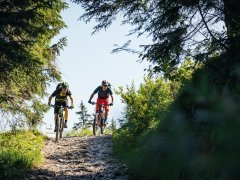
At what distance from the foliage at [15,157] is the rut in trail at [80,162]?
277 mm

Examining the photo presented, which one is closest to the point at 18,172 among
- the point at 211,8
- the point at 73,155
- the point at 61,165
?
the point at 61,165

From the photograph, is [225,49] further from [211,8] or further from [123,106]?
[123,106]

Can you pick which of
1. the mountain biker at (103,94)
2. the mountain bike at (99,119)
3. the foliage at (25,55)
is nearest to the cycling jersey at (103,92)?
the mountain biker at (103,94)

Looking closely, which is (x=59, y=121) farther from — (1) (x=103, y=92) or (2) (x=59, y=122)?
(1) (x=103, y=92)

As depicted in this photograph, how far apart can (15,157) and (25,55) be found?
2.71 meters

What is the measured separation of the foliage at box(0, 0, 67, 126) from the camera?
8.89 metres

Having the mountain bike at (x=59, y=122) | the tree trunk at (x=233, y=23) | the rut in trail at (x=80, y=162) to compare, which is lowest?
the rut in trail at (x=80, y=162)

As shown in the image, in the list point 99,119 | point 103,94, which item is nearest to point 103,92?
point 103,94

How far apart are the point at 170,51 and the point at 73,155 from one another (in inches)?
240

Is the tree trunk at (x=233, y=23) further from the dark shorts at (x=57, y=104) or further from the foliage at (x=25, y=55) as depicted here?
the dark shorts at (x=57, y=104)

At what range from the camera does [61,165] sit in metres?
10.1

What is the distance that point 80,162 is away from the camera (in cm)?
1058

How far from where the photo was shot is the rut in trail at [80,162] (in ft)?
27.8

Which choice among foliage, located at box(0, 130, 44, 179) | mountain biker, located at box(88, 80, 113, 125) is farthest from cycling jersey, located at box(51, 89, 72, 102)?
foliage, located at box(0, 130, 44, 179)
